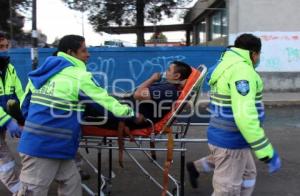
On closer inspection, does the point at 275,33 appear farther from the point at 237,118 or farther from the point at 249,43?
the point at 237,118

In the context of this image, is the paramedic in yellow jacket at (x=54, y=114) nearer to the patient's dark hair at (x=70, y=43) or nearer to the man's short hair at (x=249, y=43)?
the patient's dark hair at (x=70, y=43)

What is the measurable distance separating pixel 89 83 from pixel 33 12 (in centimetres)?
1584

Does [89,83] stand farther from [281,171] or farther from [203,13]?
[203,13]

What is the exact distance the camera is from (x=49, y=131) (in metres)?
4.01

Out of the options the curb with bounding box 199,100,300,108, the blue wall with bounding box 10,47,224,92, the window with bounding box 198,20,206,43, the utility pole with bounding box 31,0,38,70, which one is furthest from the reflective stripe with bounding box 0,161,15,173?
the window with bounding box 198,20,206,43

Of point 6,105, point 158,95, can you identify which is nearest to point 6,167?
point 6,105

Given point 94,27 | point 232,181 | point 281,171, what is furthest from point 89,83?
point 94,27

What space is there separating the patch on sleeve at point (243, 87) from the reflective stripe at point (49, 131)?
4.41 feet

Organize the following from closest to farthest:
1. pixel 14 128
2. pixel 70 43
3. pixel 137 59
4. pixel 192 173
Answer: pixel 70 43
pixel 14 128
pixel 192 173
pixel 137 59

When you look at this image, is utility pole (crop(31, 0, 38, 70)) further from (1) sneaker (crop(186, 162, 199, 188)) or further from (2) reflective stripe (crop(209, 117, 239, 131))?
(2) reflective stripe (crop(209, 117, 239, 131))

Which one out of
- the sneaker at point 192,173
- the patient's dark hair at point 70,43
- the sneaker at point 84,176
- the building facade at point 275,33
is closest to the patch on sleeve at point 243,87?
the patient's dark hair at point 70,43

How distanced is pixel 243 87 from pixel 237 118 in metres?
0.24

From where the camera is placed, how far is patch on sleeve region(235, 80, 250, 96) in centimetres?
404

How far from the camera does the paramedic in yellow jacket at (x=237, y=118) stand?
13.2 feet
